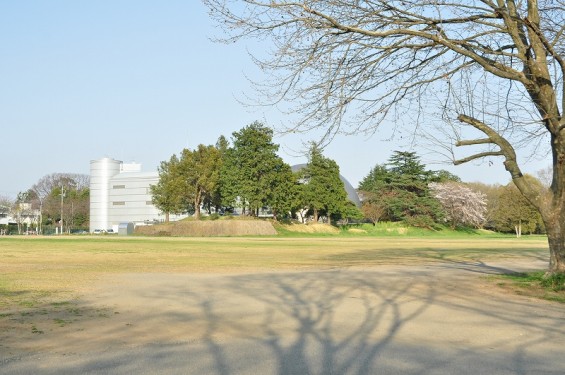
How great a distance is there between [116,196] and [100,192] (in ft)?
10.7

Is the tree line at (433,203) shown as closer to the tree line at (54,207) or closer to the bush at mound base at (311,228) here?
the bush at mound base at (311,228)

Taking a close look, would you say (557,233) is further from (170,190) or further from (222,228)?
(170,190)

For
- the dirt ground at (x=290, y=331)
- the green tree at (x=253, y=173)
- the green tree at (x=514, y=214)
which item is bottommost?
the dirt ground at (x=290, y=331)

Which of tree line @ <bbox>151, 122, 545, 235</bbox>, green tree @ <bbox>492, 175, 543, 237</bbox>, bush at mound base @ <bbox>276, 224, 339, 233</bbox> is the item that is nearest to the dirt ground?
tree line @ <bbox>151, 122, 545, 235</bbox>

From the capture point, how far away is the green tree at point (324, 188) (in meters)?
82.1

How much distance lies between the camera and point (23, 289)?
13938mm

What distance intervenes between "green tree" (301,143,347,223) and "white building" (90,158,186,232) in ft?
115

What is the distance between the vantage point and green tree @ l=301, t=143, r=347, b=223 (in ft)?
269

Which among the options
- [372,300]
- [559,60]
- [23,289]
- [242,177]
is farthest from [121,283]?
[242,177]

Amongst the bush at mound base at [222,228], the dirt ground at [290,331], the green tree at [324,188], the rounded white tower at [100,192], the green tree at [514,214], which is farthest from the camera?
the rounded white tower at [100,192]

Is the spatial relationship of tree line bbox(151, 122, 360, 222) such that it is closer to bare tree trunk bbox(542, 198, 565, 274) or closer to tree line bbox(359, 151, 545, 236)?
tree line bbox(359, 151, 545, 236)

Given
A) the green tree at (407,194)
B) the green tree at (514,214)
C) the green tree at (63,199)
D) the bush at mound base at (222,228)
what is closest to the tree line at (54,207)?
the green tree at (63,199)

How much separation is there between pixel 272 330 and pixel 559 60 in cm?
892

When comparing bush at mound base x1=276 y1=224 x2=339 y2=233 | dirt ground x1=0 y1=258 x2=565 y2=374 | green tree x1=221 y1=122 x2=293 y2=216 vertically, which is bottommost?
dirt ground x1=0 y1=258 x2=565 y2=374
